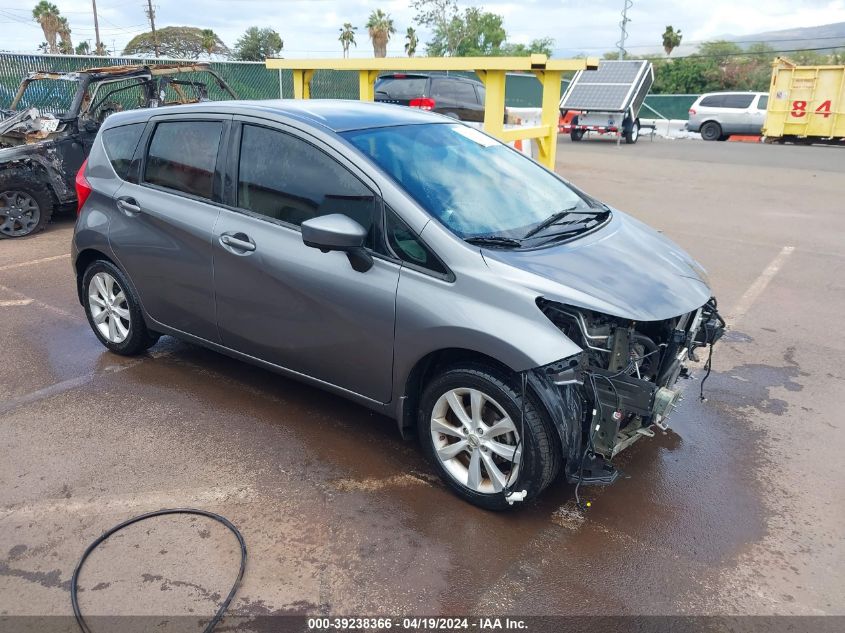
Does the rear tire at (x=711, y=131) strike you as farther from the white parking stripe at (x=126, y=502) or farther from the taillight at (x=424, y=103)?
the white parking stripe at (x=126, y=502)

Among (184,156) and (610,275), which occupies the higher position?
(184,156)

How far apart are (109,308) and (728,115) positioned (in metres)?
25.1

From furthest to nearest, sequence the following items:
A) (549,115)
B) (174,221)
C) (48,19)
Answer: (48,19)
(549,115)
(174,221)

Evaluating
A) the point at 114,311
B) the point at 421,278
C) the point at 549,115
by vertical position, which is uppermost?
the point at 549,115

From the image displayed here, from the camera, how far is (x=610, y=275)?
3354 millimetres

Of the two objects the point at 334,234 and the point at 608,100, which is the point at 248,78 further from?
the point at 334,234

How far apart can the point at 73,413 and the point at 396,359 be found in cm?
218

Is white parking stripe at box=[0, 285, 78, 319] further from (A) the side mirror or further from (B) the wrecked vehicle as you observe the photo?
(A) the side mirror

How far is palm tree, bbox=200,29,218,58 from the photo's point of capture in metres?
50.1

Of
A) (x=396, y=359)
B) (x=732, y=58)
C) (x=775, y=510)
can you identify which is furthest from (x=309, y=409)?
(x=732, y=58)

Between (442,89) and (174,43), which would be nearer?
(442,89)

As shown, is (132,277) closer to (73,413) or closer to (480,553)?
(73,413)

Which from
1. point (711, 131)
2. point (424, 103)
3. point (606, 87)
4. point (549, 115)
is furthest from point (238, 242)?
point (711, 131)

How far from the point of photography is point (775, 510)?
346 centimetres
